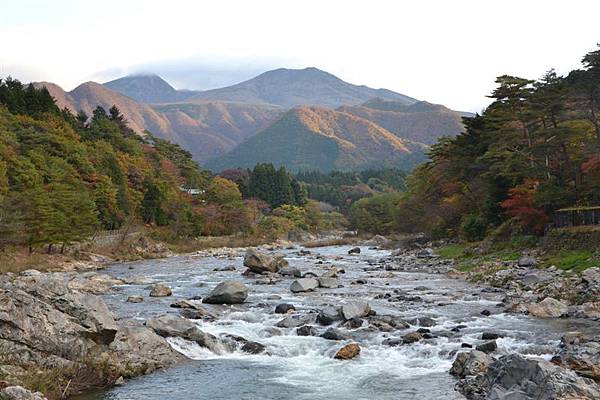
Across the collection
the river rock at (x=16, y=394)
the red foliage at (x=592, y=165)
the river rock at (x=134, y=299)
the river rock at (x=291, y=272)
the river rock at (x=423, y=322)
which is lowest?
the river rock at (x=291, y=272)

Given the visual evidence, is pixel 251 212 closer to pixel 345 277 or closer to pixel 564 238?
pixel 345 277

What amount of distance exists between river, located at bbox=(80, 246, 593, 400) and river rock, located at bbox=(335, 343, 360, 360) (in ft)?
0.88

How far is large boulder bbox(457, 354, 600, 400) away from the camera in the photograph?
33.1 feet

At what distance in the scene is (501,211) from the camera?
4522 centimetres

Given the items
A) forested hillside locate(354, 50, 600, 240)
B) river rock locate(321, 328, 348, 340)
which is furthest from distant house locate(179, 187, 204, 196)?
river rock locate(321, 328, 348, 340)

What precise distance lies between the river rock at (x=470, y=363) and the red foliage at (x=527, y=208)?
26.3 meters

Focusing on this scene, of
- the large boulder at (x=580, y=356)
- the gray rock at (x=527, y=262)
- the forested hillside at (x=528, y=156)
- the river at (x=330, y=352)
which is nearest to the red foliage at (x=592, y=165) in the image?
the forested hillside at (x=528, y=156)

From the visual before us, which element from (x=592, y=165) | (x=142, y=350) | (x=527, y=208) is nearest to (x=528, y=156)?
(x=527, y=208)

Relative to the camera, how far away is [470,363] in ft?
44.2

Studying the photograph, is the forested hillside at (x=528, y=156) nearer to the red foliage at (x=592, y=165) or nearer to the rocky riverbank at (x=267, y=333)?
the red foliage at (x=592, y=165)

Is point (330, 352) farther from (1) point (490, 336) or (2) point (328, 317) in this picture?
(1) point (490, 336)

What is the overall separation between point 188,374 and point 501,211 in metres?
36.8

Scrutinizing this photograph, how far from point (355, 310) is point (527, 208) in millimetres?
22621

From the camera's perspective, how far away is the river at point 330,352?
1281 cm
